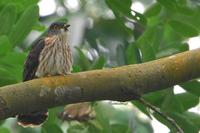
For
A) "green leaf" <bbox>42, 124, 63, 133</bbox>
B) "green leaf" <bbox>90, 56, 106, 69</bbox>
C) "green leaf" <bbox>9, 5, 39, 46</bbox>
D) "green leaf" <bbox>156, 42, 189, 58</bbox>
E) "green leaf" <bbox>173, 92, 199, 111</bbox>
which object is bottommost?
"green leaf" <bbox>42, 124, 63, 133</bbox>

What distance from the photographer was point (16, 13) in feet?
9.99

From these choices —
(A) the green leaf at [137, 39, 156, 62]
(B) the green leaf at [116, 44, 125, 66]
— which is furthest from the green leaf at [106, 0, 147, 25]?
(B) the green leaf at [116, 44, 125, 66]

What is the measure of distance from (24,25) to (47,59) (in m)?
0.37

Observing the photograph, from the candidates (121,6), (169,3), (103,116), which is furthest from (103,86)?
(103,116)

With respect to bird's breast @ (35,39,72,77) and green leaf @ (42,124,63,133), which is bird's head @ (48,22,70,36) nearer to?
bird's breast @ (35,39,72,77)

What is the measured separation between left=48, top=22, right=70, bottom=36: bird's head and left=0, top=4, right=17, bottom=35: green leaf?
0.45 metres

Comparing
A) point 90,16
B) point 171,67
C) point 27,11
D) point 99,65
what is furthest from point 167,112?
point 90,16

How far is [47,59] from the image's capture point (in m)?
3.39

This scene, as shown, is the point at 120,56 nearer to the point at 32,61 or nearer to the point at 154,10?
the point at 154,10

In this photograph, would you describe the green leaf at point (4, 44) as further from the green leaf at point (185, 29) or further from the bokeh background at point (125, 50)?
the green leaf at point (185, 29)

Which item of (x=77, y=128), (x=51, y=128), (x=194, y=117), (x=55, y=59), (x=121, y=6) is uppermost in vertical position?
(x=121, y=6)

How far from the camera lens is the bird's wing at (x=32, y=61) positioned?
10.1 ft

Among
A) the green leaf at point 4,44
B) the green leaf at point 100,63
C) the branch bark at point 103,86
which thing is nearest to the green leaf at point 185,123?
the green leaf at point 100,63

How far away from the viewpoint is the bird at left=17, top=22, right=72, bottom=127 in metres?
3.15
